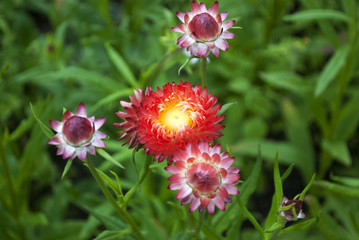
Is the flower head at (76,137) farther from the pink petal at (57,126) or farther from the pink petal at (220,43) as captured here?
the pink petal at (220,43)

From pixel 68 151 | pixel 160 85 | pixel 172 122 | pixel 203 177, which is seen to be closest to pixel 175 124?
pixel 172 122

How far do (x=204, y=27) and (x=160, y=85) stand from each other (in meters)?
0.89

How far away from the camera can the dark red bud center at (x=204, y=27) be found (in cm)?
88

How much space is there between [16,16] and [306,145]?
176 cm

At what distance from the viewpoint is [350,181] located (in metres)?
1.33

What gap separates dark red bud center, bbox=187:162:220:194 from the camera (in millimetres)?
800

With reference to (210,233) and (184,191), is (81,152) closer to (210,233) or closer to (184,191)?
(184,191)

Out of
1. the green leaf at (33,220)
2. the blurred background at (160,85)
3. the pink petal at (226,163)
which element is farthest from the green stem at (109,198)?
the green leaf at (33,220)

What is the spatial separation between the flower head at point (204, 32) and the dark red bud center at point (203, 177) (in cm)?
23

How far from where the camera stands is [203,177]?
31.5 inches

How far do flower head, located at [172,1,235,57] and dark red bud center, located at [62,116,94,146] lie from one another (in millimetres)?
253

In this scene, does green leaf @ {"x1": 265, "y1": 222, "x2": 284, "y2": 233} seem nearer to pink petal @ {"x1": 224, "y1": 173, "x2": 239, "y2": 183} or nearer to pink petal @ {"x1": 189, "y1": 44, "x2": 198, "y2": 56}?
pink petal @ {"x1": 224, "y1": 173, "x2": 239, "y2": 183}

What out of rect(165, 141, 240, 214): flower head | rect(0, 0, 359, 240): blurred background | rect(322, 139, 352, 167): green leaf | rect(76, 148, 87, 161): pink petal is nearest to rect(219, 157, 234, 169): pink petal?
rect(165, 141, 240, 214): flower head

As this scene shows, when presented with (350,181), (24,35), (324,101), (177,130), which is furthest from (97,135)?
(24,35)
